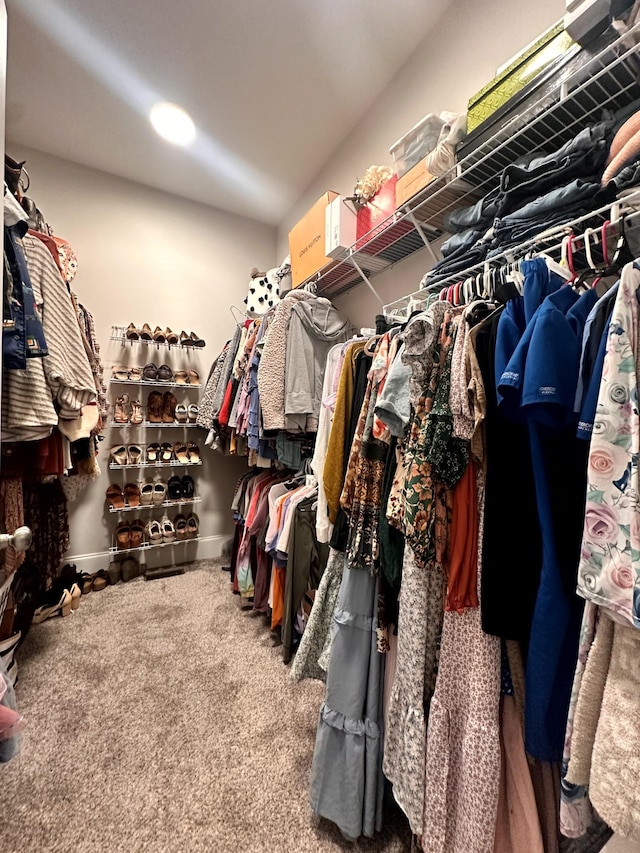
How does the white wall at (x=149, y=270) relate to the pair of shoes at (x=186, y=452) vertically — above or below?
above

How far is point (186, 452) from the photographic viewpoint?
2824mm

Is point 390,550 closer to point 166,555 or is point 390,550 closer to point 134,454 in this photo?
point 134,454

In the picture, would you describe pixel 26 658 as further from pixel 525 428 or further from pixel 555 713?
pixel 525 428

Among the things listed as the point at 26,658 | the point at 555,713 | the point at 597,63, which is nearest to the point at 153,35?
the point at 597,63

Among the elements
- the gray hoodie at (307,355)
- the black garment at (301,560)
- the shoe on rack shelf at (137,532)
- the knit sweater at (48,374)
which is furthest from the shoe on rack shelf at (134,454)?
the black garment at (301,560)

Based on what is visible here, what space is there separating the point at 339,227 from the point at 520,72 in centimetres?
86

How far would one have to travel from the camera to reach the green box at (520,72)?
95 centimetres

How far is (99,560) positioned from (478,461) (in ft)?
9.39

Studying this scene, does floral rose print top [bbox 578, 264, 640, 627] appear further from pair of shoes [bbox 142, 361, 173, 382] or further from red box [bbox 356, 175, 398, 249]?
pair of shoes [bbox 142, 361, 173, 382]

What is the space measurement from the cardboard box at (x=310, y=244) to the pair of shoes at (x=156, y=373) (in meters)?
1.21

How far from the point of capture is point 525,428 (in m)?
0.78

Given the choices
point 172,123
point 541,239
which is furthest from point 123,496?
point 541,239

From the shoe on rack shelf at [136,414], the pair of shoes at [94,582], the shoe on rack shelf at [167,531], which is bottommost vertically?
the pair of shoes at [94,582]

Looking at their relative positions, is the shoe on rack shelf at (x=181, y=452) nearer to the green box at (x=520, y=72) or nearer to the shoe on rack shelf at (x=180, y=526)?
the shoe on rack shelf at (x=180, y=526)
